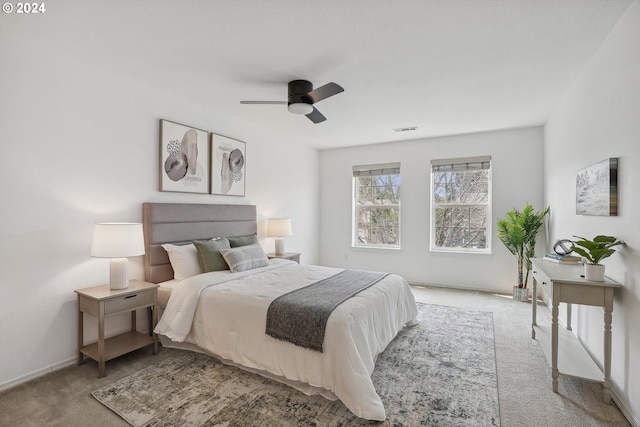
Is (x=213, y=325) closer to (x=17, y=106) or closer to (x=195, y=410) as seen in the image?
(x=195, y=410)

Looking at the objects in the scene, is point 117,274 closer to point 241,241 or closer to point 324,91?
point 241,241

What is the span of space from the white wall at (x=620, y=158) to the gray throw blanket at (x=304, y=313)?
1820 mm

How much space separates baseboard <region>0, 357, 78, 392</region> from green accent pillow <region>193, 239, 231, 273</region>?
1.31m

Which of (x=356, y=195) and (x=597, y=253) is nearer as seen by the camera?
(x=597, y=253)

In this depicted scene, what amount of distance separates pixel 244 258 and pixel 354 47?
238cm

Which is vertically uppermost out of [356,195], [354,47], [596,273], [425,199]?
[354,47]

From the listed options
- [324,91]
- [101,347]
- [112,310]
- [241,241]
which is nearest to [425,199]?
[241,241]

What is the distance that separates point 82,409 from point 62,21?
8.65 ft

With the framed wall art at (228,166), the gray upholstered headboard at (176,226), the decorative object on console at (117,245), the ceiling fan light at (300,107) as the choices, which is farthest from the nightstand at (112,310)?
the ceiling fan light at (300,107)

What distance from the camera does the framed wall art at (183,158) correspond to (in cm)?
340

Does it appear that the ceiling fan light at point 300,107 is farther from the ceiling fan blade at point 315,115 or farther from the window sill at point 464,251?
the window sill at point 464,251

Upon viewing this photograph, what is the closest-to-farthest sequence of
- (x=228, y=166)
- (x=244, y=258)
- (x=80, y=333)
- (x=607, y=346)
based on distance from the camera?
(x=607, y=346)
(x=80, y=333)
(x=244, y=258)
(x=228, y=166)

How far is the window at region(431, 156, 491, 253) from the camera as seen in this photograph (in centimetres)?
509

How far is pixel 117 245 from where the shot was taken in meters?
2.56
